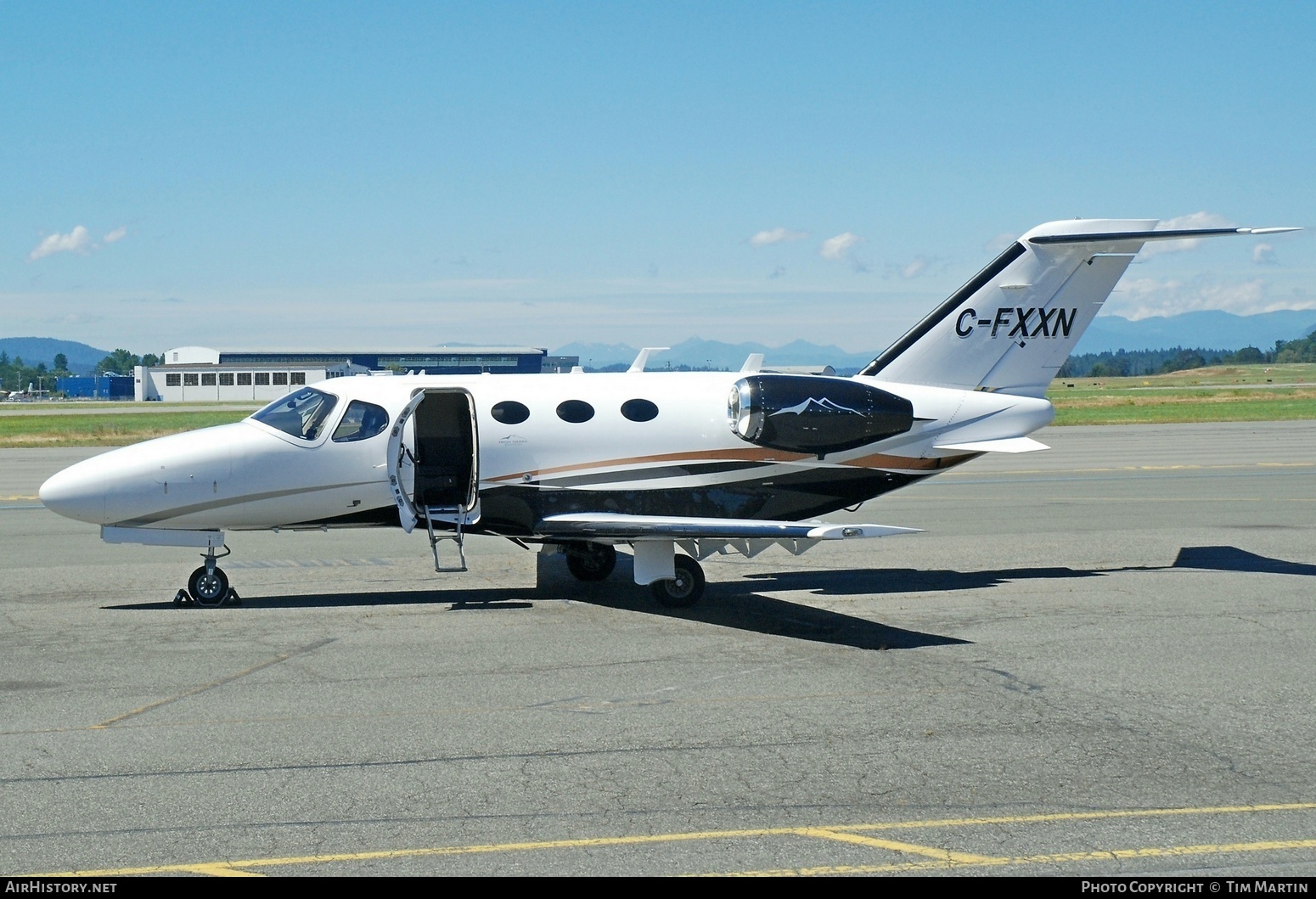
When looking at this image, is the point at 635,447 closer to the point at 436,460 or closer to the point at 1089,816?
the point at 436,460

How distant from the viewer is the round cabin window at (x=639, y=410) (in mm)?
15680

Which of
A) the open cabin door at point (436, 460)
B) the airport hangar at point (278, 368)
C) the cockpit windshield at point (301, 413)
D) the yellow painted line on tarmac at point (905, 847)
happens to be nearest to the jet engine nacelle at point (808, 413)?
the open cabin door at point (436, 460)

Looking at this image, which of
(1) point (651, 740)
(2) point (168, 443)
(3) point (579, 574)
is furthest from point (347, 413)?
(1) point (651, 740)

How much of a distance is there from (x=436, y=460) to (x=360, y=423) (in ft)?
5.13

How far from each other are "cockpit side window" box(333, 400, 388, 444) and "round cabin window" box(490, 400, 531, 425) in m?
1.36

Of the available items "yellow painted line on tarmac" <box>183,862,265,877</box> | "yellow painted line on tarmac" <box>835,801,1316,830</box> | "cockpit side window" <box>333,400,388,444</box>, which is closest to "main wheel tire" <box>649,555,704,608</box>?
"cockpit side window" <box>333,400,388,444</box>

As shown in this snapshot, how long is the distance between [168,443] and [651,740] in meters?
8.52

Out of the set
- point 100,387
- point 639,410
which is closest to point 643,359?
point 639,410

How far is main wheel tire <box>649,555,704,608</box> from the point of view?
14.7m

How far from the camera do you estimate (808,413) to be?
1550 centimetres

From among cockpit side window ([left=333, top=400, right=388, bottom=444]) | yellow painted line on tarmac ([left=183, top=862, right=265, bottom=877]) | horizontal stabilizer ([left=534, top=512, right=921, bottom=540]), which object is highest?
cockpit side window ([left=333, top=400, right=388, bottom=444])

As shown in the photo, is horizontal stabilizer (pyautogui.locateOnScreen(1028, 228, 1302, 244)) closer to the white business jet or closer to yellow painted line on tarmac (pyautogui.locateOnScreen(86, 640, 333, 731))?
the white business jet

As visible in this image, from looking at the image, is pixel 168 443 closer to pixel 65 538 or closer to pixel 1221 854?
pixel 65 538

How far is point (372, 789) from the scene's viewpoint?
7914 millimetres
